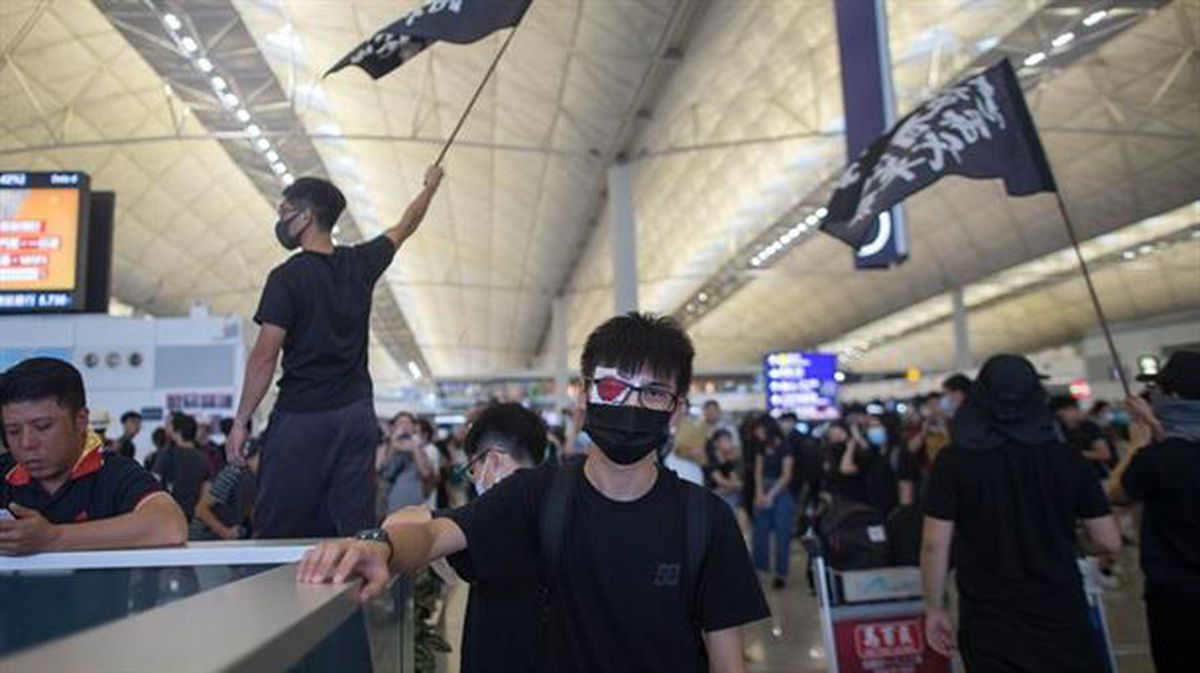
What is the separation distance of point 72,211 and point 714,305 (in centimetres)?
3445

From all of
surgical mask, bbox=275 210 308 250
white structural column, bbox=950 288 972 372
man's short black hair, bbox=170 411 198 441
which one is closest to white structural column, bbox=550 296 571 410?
white structural column, bbox=950 288 972 372

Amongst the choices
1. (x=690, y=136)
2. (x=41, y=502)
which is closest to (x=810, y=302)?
(x=690, y=136)

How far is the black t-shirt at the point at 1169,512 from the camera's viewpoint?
10.3 feet

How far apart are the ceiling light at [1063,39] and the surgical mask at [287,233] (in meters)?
14.0

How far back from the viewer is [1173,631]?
3178mm

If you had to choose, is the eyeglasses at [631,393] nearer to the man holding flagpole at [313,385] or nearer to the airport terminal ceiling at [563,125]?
the man holding flagpole at [313,385]

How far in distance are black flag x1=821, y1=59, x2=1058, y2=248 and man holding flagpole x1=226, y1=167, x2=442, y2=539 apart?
9.64 feet

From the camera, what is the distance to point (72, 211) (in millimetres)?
5434

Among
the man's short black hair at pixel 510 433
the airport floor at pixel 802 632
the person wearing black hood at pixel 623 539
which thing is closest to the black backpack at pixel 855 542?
the airport floor at pixel 802 632

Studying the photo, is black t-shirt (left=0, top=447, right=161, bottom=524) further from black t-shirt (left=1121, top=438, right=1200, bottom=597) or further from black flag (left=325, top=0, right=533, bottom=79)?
black t-shirt (left=1121, top=438, right=1200, bottom=597)

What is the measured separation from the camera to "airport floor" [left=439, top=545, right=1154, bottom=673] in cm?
568

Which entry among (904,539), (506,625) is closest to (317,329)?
(506,625)

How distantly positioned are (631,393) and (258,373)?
169cm

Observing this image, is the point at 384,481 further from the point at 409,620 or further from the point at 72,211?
the point at 409,620
